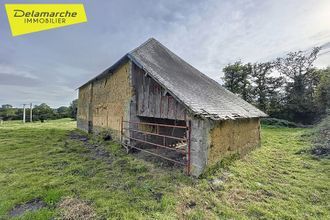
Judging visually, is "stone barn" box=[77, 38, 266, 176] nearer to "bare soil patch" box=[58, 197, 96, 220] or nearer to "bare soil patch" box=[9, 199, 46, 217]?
"bare soil patch" box=[58, 197, 96, 220]

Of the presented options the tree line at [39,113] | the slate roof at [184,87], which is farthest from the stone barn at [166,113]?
the tree line at [39,113]

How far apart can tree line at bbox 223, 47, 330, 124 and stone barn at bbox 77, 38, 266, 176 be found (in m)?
20.1

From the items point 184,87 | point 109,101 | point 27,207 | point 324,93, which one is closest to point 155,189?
point 27,207

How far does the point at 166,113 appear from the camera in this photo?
22.8 ft

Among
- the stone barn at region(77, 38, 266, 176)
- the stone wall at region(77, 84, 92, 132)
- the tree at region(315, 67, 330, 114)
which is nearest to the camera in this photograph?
Answer: the stone barn at region(77, 38, 266, 176)

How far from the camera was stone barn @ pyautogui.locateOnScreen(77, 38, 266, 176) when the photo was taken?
5738 millimetres

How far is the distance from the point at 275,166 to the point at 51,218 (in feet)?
24.7

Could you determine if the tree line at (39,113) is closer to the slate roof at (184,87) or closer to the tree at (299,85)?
the slate roof at (184,87)

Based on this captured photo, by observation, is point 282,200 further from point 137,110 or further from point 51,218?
point 137,110

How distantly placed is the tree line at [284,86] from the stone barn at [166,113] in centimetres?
2010

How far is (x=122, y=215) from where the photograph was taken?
3.68 metres

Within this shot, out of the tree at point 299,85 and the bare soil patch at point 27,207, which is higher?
the tree at point 299,85

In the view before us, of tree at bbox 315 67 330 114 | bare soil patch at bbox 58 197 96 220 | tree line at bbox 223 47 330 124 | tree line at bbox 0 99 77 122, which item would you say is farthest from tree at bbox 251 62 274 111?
tree line at bbox 0 99 77 122

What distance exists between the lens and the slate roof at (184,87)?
5.89 metres
